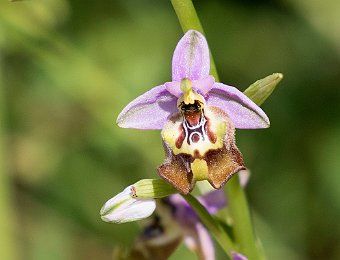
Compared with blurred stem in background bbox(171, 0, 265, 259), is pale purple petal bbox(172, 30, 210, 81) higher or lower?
higher

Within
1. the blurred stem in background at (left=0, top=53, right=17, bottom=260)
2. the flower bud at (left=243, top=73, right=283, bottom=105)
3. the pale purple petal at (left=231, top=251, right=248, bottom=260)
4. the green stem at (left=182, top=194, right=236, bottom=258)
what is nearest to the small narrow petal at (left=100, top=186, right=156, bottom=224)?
the green stem at (left=182, top=194, right=236, bottom=258)

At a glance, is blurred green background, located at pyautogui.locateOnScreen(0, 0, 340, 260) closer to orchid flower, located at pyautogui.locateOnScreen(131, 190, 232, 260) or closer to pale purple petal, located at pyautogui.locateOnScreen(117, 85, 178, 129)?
orchid flower, located at pyautogui.locateOnScreen(131, 190, 232, 260)

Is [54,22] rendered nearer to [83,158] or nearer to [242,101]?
[83,158]

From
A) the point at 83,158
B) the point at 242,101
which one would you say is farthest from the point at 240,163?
the point at 83,158

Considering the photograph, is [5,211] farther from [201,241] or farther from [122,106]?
[201,241]

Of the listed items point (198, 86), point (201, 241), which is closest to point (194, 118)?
point (198, 86)
